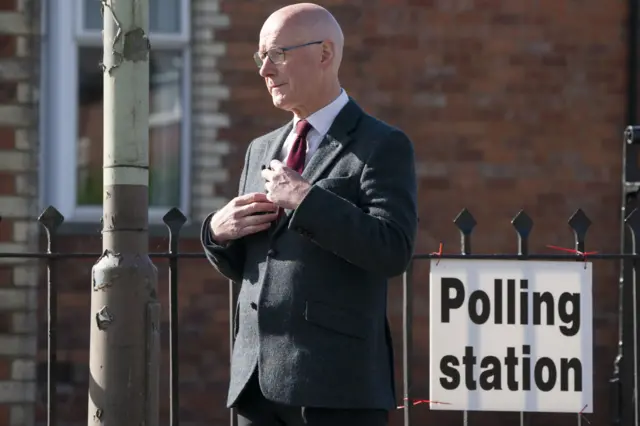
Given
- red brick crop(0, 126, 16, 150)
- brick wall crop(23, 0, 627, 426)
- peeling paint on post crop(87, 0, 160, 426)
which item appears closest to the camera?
peeling paint on post crop(87, 0, 160, 426)

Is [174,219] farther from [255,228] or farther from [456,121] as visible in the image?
[456,121]

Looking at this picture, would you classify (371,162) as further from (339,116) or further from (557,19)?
(557,19)

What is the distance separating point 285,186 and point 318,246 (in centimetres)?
17

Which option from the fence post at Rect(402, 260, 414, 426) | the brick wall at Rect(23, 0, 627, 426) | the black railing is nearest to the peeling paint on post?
the black railing

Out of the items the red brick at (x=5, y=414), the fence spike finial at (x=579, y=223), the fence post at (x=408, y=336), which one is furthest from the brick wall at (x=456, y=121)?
the fence spike finial at (x=579, y=223)

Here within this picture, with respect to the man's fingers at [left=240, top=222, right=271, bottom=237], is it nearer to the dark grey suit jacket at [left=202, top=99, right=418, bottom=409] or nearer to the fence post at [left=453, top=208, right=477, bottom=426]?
the dark grey suit jacket at [left=202, top=99, right=418, bottom=409]

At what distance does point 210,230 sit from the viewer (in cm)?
321

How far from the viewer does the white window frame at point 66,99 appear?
268 inches

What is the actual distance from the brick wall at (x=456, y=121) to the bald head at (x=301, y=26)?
12.0 feet

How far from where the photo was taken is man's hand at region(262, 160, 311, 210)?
293 centimetres

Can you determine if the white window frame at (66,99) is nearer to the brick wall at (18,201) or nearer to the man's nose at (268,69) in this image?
the brick wall at (18,201)

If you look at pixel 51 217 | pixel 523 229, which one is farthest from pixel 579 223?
pixel 51 217

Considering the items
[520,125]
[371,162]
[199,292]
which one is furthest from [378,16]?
[371,162]

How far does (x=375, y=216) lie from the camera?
9.62 feet
